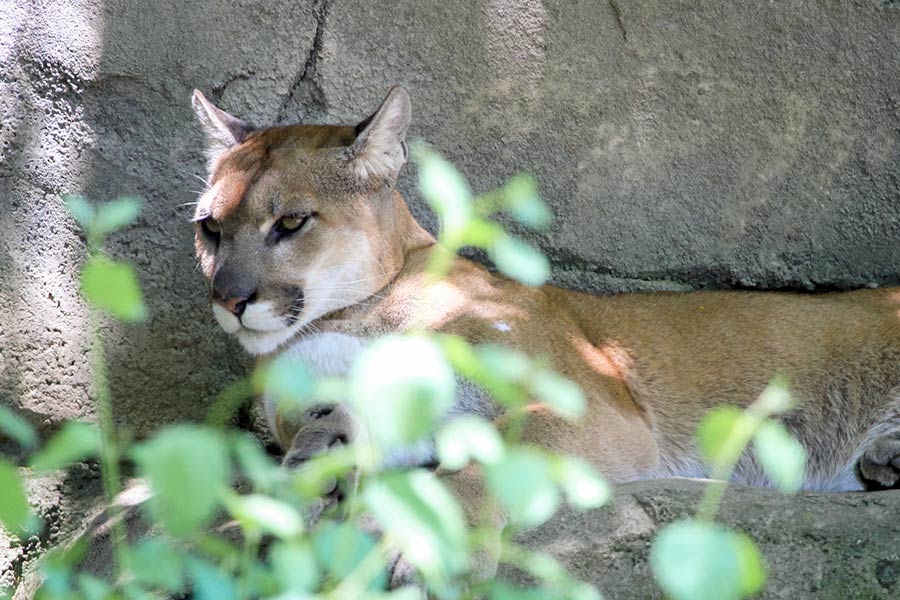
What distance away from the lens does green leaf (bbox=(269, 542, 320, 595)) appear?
1411mm

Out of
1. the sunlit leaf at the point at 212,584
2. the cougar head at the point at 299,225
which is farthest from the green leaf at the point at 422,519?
the cougar head at the point at 299,225

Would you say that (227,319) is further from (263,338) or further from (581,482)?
(581,482)

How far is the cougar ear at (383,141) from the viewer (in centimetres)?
391

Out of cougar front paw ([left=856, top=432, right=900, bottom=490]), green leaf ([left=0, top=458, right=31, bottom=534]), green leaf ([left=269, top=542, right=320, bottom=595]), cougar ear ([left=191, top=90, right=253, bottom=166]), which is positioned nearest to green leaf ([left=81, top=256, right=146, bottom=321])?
green leaf ([left=0, top=458, right=31, bottom=534])

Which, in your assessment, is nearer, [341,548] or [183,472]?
[183,472]

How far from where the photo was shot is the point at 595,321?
4.24 meters

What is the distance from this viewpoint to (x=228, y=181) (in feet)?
13.1

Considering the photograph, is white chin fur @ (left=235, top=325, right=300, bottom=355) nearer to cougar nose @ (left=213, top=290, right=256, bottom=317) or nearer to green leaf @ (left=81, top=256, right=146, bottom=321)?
cougar nose @ (left=213, top=290, right=256, bottom=317)

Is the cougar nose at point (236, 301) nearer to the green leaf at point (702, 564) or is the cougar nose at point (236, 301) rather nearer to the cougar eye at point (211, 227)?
the cougar eye at point (211, 227)

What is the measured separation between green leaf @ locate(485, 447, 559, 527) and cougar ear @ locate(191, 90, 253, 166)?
2989 millimetres

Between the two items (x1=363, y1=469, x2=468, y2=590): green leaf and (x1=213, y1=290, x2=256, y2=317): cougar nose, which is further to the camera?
(x1=213, y1=290, x2=256, y2=317): cougar nose

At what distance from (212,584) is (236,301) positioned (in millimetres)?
2243

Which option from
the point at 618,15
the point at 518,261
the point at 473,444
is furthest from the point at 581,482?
→ the point at 618,15

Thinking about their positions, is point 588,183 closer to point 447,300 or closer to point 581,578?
point 447,300
